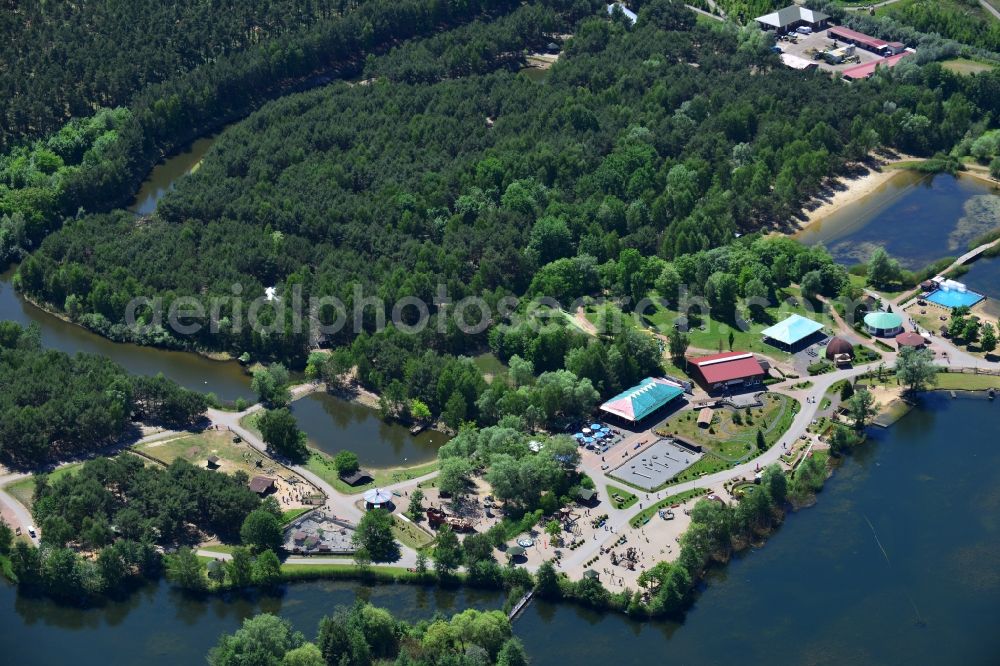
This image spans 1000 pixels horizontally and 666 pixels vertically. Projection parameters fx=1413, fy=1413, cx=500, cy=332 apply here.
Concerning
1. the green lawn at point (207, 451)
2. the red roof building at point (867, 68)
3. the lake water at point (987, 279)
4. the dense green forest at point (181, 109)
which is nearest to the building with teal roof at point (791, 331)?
the lake water at point (987, 279)

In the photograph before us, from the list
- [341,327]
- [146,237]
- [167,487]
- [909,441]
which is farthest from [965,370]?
[146,237]

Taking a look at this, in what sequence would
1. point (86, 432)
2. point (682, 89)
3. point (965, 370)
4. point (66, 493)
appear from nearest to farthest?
point (66, 493) → point (86, 432) → point (965, 370) → point (682, 89)

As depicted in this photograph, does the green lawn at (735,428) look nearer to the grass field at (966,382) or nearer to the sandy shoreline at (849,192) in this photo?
the grass field at (966,382)

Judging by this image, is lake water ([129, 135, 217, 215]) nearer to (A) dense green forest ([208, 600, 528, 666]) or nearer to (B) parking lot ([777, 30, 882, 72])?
(A) dense green forest ([208, 600, 528, 666])

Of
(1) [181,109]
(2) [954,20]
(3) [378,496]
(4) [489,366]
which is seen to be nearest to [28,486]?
(3) [378,496]

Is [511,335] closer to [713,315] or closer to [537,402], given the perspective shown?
[537,402]

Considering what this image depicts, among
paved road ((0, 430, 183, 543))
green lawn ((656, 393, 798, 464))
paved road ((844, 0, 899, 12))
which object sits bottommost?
green lawn ((656, 393, 798, 464))

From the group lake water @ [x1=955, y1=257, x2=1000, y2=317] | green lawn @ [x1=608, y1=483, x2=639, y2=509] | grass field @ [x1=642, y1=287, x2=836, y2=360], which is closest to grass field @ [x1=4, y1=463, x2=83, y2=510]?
green lawn @ [x1=608, y1=483, x2=639, y2=509]
